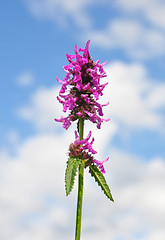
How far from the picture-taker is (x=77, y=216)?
8773mm

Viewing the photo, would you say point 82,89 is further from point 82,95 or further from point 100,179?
point 100,179

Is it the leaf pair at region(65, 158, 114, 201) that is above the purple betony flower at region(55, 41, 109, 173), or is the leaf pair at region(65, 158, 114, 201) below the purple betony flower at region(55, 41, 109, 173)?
below

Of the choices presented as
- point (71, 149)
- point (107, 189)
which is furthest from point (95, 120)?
point (107, 189)

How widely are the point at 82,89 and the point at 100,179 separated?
2.39 m

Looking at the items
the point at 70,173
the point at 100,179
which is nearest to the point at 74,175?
the point at 70,173

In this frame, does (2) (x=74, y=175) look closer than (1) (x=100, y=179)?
Yes

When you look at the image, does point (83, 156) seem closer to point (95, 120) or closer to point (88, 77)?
point (95, 120)

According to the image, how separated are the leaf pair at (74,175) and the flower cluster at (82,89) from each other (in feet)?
3.80

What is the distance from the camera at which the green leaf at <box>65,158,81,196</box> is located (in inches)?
318

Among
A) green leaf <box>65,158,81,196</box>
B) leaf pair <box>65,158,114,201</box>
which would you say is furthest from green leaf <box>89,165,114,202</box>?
green leaf <box>65,158,81,196</box>

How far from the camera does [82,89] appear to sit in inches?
355

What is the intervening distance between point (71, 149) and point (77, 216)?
172 cm

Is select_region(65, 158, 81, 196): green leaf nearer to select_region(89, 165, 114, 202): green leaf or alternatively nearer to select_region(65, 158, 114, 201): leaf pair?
select_region(65, 158, 114, 201): leaf pair

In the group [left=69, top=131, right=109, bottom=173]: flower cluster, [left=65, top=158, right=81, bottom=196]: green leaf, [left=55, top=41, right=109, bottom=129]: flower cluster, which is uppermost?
[left=55, top=41, right=109, bottom=129]: flower cluster
